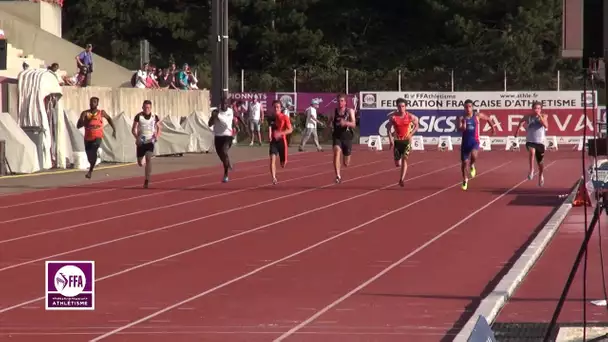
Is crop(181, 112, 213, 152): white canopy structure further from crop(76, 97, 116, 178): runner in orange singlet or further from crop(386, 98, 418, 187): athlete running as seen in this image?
crop(386, 98, 418, 187): athlete running

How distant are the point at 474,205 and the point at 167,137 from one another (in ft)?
69.4

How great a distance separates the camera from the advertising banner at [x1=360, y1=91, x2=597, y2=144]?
51.0 m

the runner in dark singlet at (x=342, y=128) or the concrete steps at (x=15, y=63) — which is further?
the concrete steps at (x=15, y=63)

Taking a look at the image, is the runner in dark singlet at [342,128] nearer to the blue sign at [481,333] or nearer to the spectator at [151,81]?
the spectator at [151,81]

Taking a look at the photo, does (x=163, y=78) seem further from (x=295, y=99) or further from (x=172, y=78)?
(x=295, y=99)

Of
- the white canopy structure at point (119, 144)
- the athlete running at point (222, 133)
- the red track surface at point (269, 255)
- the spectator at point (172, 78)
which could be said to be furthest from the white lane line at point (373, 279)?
the spectator at point (172, 78)

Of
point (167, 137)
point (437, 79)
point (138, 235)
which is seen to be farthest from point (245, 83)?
point (138, 235)

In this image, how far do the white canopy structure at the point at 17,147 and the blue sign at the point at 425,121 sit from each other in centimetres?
2066

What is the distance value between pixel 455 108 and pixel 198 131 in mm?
10425

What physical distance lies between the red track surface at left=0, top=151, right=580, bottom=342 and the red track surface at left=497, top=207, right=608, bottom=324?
15.0 inches

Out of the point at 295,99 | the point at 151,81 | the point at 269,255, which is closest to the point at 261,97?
the point at 295,99

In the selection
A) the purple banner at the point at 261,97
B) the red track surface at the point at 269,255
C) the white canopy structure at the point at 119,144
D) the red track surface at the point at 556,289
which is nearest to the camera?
the red track surface at the point at 269,255

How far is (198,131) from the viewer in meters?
45.8

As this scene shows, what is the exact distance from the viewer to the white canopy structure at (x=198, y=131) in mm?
45281
